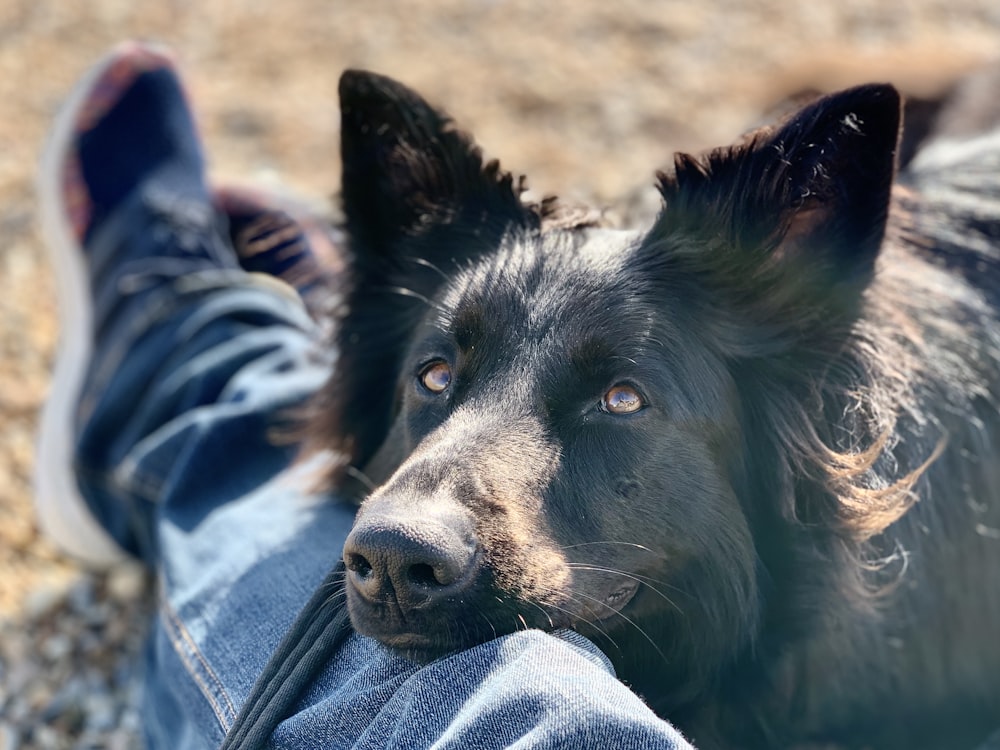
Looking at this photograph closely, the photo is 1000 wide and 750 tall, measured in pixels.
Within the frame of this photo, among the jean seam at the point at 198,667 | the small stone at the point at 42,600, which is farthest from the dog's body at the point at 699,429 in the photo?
the small stone at the point at 42,600

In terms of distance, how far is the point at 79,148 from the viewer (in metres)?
3.81

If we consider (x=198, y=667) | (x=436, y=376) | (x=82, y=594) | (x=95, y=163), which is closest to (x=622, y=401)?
(x=436, y=376)

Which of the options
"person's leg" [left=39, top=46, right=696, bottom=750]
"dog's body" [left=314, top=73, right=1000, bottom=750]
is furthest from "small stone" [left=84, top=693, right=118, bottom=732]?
→ "dog's body" [left=314, top=73, right=1000, bottom=750]

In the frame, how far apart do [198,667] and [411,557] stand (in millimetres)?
929

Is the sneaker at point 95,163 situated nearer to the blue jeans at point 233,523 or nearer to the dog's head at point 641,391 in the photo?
the blue jeans at point 233,523

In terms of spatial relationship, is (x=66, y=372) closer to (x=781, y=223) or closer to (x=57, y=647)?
(x=57, y=647)

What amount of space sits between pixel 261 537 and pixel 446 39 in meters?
4.27

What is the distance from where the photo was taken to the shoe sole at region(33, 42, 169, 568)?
132 inches

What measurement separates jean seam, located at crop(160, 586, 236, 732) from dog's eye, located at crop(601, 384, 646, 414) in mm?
995

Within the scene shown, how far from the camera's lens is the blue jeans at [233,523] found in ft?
5.70

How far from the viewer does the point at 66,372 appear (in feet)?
11.6

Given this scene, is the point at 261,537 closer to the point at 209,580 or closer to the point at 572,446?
the point at 209,580

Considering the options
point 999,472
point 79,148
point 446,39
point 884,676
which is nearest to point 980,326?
point 999,472

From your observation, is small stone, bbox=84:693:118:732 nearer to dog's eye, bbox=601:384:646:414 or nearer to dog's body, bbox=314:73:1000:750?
dog's body, bbox=314:73:1000:750
